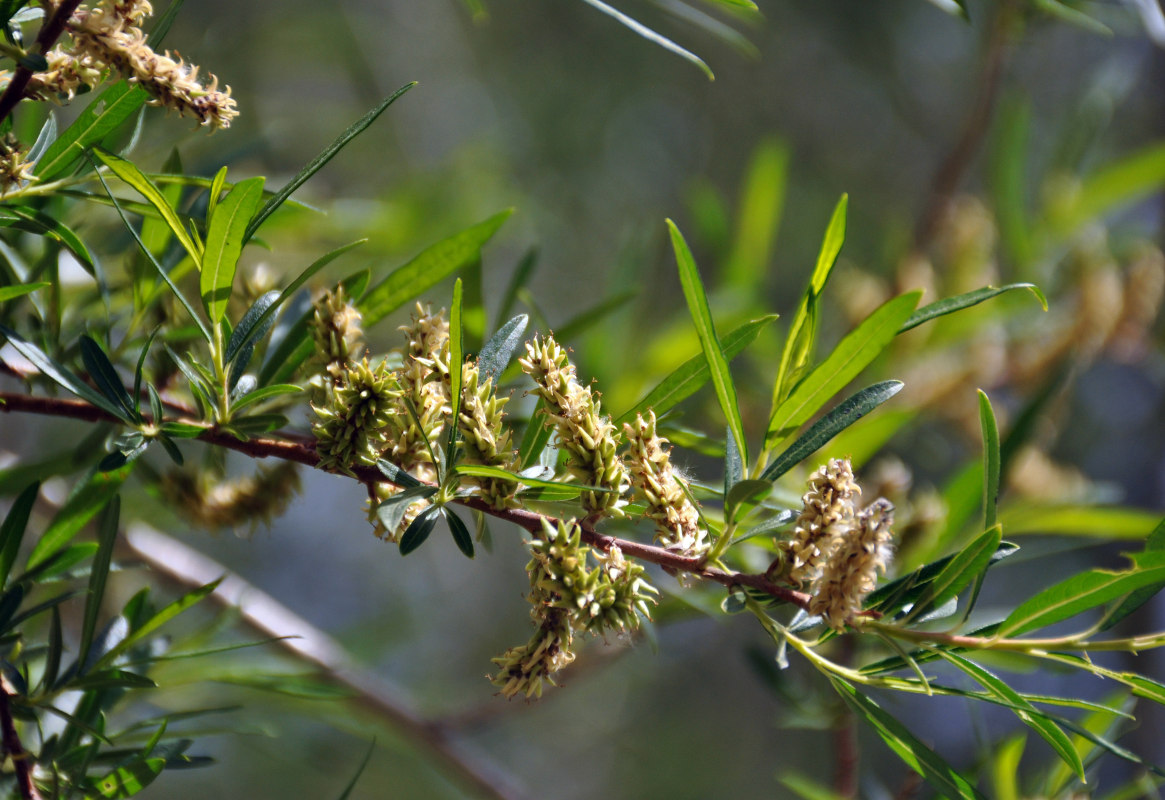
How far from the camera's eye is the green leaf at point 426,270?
56 cm

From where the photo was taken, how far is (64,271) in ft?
2.67

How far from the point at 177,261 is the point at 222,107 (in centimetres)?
22

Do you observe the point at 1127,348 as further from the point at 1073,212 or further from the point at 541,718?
the point at 541,718

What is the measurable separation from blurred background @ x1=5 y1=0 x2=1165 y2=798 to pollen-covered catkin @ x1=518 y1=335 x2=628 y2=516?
0.42ft

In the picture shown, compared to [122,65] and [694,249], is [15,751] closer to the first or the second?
[122,65]

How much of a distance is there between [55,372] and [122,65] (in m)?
0.16

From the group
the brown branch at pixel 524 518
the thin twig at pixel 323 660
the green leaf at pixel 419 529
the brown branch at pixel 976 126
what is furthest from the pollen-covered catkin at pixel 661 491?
the brown branch at pixel 976 126

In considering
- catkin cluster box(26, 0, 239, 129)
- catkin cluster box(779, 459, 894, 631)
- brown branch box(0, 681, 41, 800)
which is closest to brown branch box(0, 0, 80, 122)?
catkin cluster box(26, 0, 239, 129)

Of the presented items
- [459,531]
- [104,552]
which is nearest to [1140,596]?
[459,531]

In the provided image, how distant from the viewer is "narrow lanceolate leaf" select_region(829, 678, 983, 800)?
0.47 m

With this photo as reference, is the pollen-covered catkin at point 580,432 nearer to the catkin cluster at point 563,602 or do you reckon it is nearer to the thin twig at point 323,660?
the catkin cluster at point 563,602

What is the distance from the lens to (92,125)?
19.0 inches

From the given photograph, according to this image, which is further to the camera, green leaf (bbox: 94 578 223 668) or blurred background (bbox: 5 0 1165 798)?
blurred background (bbox: 5 0 1165 798)

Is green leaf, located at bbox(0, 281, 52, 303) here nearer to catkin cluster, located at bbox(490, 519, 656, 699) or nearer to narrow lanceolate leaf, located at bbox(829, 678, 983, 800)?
catkin cluster, located at bbox(490, 519, 656, 699)
